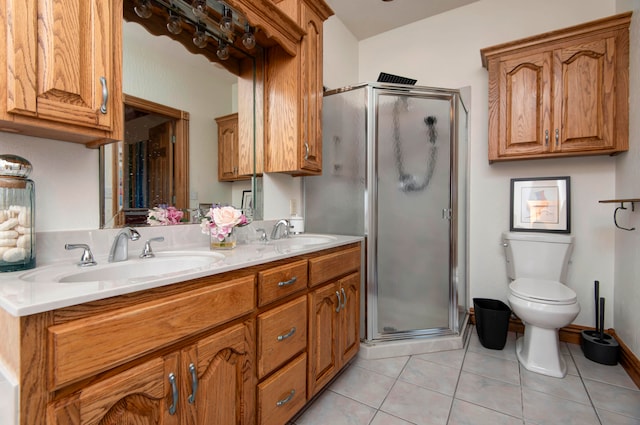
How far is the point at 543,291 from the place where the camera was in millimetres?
1861

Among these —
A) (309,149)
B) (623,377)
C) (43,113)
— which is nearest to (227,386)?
(43,113)

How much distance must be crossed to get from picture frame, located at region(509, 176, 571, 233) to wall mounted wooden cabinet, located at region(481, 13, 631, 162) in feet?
0.88

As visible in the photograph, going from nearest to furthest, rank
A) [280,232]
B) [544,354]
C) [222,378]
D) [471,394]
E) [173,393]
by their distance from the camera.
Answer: [173,393], [222,378], [471,394], [544,354], [280,232]

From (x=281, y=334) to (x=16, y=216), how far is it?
3.16 feet

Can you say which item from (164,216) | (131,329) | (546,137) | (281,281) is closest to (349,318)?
(281,281)

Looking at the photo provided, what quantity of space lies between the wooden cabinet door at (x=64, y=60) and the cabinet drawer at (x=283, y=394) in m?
1.10

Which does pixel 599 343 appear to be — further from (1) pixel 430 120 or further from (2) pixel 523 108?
(1) pixel 430 120

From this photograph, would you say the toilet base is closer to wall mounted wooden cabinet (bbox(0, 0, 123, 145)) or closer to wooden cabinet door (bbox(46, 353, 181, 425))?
wooden cabinet door (bbox(46, 353, 181, 425))

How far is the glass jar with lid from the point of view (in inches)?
33.5

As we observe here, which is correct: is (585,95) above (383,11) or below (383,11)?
below

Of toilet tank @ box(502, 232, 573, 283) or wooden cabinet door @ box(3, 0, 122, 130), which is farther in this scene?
toilet tank @ box(502, 232, 573, 283)

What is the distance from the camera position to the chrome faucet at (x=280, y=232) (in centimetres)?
186

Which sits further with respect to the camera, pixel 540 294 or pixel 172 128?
pixel 540 294

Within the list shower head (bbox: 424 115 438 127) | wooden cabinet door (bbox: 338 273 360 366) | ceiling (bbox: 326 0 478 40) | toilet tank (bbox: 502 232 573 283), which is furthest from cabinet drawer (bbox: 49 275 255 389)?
ceiling (bbox: 326 0 478 40)
